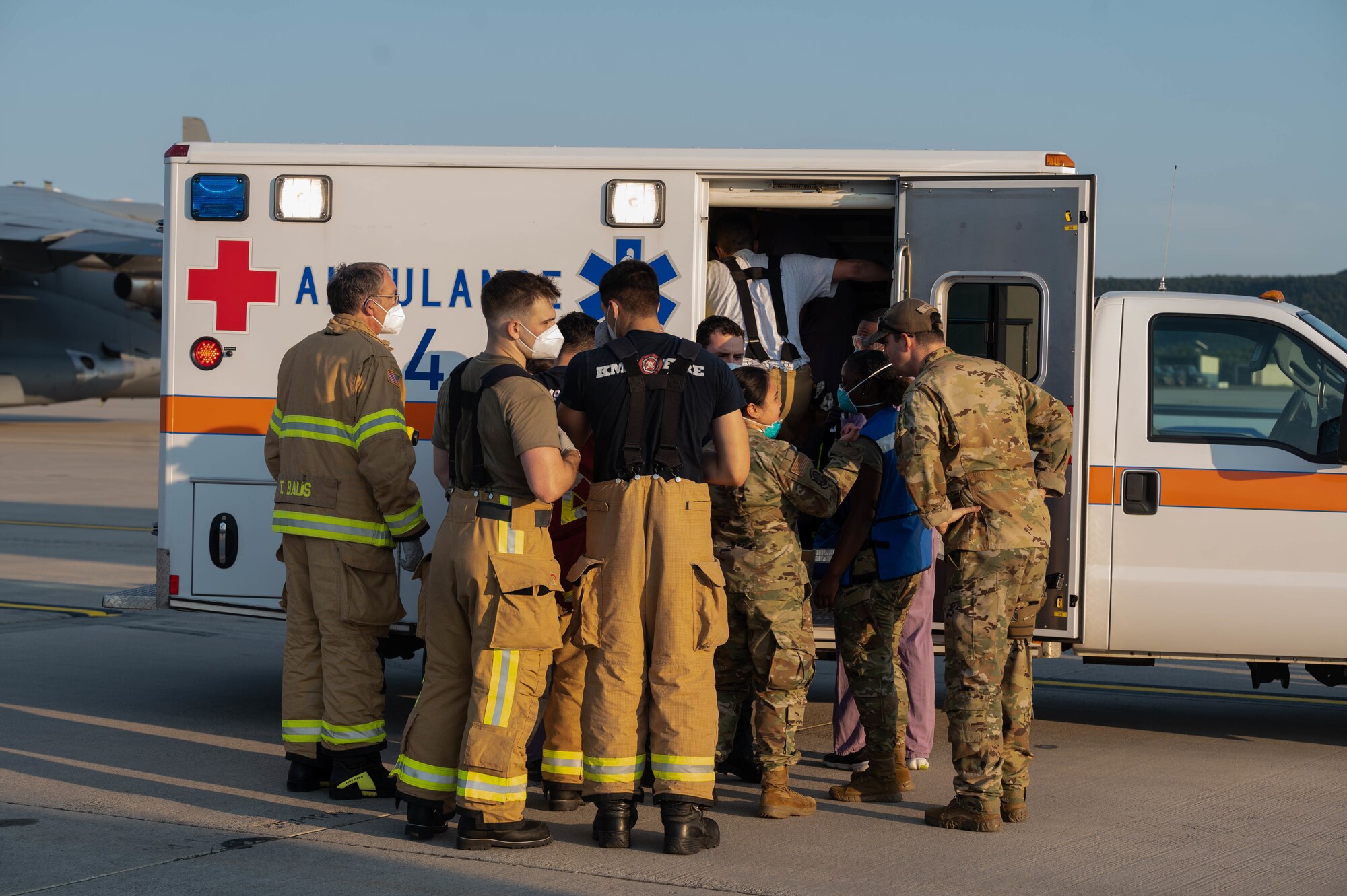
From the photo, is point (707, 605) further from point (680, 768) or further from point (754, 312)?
point (754, 312)

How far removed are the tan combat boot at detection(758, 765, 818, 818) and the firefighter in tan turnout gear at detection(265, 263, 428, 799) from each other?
1.46 meters

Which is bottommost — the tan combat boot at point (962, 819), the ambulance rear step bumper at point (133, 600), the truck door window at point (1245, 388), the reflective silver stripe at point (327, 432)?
the tan combat boot at point (962, 819)

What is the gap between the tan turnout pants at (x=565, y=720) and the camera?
5.12 m

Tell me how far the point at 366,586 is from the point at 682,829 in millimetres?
1541

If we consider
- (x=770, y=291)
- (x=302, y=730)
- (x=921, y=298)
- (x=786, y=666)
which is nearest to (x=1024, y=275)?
(x=921, y=298)

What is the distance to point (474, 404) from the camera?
467 centimetres

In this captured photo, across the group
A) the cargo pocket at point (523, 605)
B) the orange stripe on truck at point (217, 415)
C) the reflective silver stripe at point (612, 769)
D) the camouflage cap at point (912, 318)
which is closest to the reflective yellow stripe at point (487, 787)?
the reflective silver stripe at point (612, 769)

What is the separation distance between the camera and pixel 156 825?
481cm

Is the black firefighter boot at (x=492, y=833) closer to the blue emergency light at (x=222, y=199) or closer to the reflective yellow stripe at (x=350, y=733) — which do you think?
the reflective yellow stripe at (x=350, y=733)

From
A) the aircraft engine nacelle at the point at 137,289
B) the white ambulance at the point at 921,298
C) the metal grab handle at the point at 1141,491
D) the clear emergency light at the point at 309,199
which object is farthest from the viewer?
the aircraft engine nacelle at the point at 137,289

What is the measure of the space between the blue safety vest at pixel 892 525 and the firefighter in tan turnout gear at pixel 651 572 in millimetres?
921

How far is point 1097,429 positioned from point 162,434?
4354mm

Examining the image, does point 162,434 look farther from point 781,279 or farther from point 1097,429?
point 1097,429

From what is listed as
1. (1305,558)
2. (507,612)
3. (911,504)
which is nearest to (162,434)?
(507,612)
